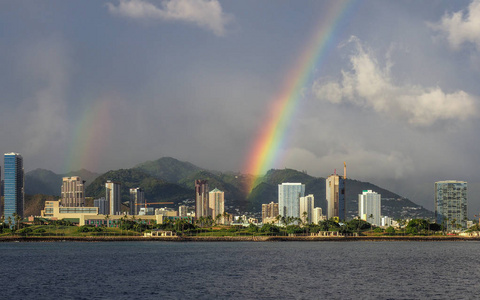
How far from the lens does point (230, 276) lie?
336 ft

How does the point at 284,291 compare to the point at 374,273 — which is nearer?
the point at 284,291

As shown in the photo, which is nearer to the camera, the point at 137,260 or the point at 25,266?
the point at 25,266

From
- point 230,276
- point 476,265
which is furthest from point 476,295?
point 476,265

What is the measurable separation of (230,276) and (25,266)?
157ft

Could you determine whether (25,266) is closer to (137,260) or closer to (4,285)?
(137,260)

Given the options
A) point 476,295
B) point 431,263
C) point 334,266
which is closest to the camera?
point 476,295

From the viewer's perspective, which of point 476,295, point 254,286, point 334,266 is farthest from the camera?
point 334,266

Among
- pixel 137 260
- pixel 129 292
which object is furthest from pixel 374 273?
pixel 137 260

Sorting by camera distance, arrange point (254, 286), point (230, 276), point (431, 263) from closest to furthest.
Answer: point (254, 286), point (230, 276), point (431, 263)

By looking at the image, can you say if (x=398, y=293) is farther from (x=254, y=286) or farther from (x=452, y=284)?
(x=254, y=286)

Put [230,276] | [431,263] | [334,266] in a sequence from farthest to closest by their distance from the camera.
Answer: [431,263], [334,266], [230,276]

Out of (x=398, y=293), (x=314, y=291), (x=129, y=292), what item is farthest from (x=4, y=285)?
(x=398, y=293)

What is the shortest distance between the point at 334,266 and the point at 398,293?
4197 centimetres

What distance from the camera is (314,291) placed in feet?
270
